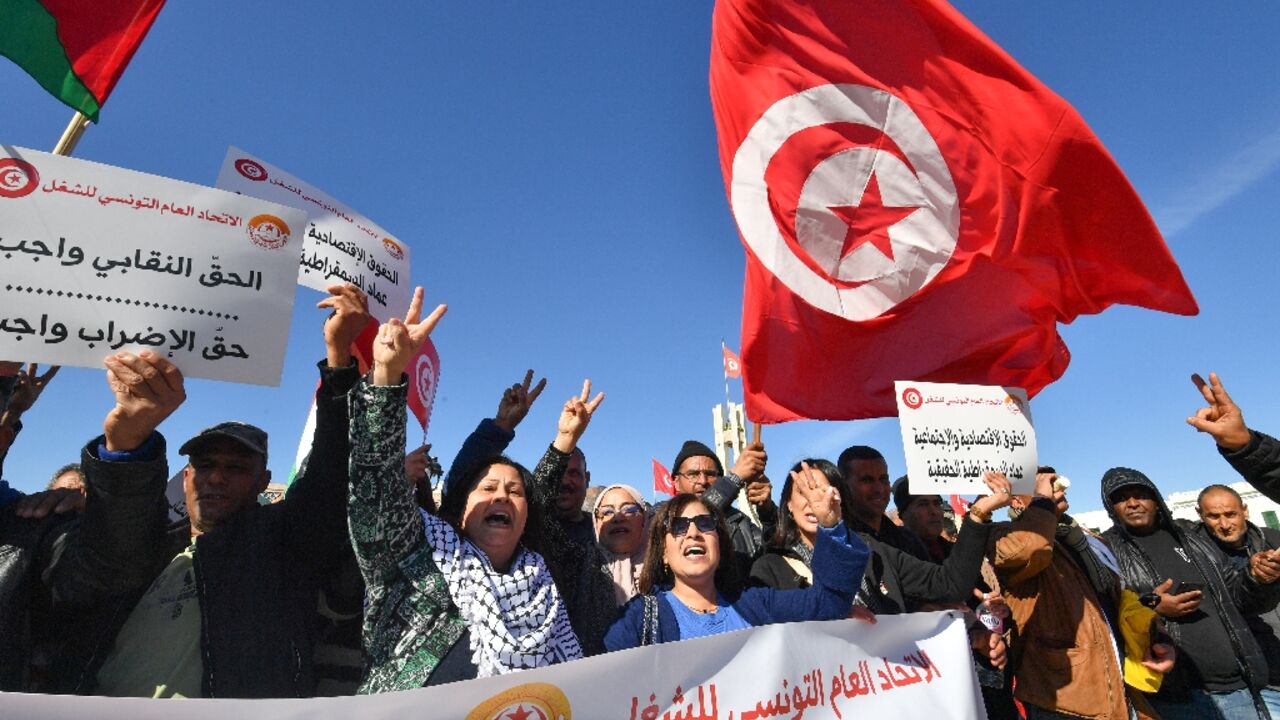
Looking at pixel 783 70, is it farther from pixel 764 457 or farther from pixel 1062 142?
pixel 764 457

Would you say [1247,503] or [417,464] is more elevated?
[1247,503]

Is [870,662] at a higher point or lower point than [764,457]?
lower

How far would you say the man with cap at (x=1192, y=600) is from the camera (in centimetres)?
383

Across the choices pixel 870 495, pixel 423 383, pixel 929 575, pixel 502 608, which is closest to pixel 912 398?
pixel 870 495

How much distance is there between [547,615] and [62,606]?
1369 millimetres

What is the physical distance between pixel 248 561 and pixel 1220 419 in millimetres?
3936

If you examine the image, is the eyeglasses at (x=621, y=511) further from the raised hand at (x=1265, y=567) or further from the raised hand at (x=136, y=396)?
the raised hand at (x=1265, y=567)

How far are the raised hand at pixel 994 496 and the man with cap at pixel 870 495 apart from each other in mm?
500

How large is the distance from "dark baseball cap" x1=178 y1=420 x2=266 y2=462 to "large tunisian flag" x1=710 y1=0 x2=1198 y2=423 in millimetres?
2493

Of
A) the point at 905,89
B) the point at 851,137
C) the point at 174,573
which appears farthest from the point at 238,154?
the point at 905,89

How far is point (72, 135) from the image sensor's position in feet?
8.50

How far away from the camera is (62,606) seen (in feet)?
6.66

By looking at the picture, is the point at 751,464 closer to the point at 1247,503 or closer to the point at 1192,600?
the point at 1192,600

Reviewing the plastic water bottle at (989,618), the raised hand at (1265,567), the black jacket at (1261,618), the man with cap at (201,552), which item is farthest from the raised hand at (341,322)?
the black jacket at (1261,618)
